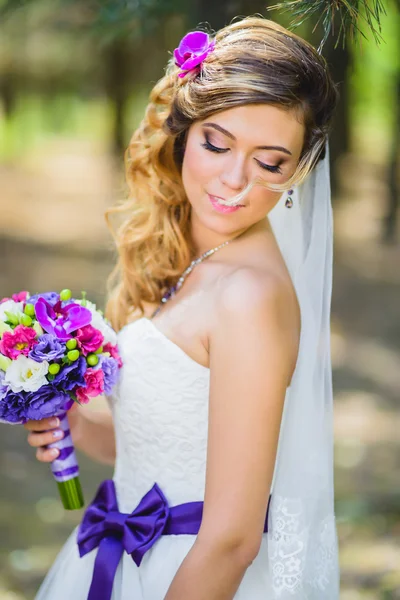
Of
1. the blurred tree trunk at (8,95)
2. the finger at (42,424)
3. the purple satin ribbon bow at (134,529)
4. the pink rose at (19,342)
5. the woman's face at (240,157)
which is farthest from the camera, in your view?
the blurred tree trunk at (8,95)

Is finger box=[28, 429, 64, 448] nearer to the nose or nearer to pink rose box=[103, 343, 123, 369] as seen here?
pink rose box=[103, 343, 123, 369]

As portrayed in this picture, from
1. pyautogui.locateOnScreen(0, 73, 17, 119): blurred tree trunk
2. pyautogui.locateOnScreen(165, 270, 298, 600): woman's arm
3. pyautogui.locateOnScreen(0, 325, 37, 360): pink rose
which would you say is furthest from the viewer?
pyautogui.locateOnScreen(0, 73, 17, 119): blurred tree trunk

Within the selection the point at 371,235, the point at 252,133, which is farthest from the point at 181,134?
the point at 371,235

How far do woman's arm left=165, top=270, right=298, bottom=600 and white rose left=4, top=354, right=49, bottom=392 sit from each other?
18.6 inches

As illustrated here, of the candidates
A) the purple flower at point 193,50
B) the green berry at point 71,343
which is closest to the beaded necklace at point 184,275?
the green berry at point 71,343

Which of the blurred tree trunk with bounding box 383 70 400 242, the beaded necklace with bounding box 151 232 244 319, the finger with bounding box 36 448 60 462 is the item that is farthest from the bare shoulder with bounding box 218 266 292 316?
the blurred tree trunk with bounding box 383 70 400 242

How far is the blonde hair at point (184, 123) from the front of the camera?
2.07 meters

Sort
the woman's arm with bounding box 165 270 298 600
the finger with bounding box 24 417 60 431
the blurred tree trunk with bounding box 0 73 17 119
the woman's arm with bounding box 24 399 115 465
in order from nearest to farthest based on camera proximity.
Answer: the woman's arm with bounding box 165 270 298 600, the finger with bounding box 24 417 60 431, the woman's arm with bounding box 24 399 115 465, the blurred tree trunk with bounding box 0 73 17 119

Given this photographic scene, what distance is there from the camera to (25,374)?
86.4 inches

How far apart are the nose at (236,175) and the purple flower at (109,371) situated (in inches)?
23.3

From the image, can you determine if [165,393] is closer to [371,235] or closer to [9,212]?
[371,235]

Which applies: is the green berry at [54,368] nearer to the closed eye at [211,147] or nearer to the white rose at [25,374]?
the white rose at [25,374]

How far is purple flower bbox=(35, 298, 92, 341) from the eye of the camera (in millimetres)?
2229

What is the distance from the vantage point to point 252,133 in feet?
6.84
